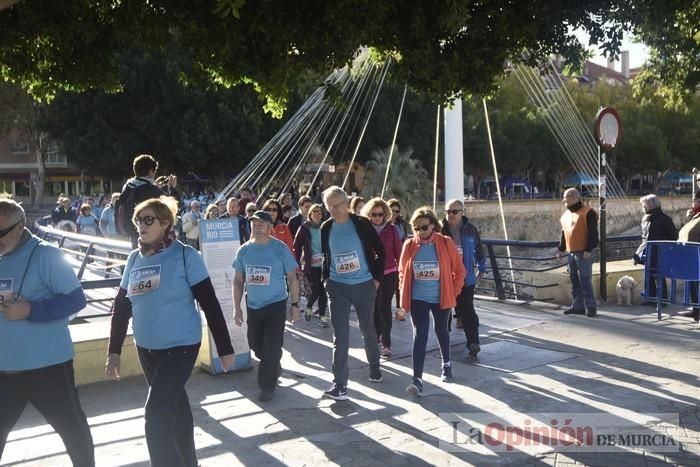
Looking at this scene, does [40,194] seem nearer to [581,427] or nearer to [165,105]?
[165,105]

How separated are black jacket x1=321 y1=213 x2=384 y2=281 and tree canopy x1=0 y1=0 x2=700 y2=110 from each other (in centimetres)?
132

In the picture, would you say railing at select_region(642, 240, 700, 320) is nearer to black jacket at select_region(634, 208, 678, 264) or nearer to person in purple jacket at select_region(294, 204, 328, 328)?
black jacket at select_region(634, 208, 678, 264)

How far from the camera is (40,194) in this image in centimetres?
5238

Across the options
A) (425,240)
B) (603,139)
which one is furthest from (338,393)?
(603,139)

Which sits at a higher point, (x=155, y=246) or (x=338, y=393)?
(x=155, y=246)

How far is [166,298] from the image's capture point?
4227 millimetres

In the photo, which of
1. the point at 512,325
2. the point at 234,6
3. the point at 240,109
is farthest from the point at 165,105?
the point at 234,6

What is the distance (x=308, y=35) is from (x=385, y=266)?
110 inches

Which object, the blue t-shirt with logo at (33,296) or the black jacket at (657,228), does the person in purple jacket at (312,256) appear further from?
the blue t-shirt with logo at (33,296)

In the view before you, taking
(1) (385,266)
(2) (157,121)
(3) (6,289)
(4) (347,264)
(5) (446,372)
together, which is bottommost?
(5) (446,372)

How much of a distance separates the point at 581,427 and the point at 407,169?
32360 mm

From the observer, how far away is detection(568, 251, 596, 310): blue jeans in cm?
979

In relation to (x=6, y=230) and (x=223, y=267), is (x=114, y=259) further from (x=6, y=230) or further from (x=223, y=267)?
(x=6, y=230)

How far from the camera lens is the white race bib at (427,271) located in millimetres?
6598
